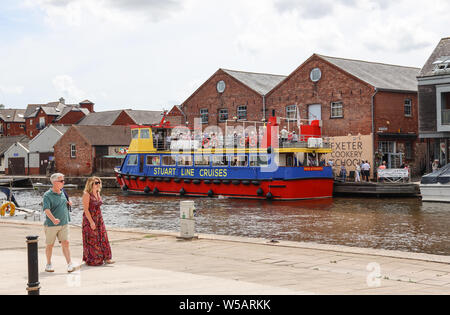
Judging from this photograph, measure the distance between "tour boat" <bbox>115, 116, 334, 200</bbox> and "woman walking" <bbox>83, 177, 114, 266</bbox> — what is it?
23061 mm

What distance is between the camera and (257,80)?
2014 inches

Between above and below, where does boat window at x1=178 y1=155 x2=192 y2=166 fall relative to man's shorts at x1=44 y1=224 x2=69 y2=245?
above

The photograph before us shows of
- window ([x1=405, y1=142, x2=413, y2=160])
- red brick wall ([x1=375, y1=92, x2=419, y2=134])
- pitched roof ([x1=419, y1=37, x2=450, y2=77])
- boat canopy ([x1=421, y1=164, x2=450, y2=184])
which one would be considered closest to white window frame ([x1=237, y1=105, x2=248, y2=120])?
red brick wall ([x1=375, y1=92, x2=419, y2=134])

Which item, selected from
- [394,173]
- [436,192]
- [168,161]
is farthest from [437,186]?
[168,161]

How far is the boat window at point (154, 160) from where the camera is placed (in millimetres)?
39031

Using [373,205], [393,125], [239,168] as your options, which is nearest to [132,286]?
[373,205]

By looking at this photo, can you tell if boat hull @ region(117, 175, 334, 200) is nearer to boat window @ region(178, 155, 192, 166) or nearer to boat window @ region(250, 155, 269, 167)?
boat window @ region(250, 155, 269, 167)

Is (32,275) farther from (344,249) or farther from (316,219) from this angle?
(316,219)

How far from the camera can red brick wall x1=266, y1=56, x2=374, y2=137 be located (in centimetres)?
4053

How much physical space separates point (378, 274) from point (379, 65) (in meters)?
40.5

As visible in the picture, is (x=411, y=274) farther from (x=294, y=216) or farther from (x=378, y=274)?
(x=294, y=216)

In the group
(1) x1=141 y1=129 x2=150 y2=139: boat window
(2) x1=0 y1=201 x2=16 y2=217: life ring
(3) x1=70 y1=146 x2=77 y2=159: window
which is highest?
(1) x1=141 y1=129 x2=150 y2=139: boat window

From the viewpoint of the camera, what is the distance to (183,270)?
9102 millimetres
